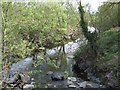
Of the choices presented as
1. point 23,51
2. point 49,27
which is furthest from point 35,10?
point 23,51

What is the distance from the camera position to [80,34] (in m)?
4.33

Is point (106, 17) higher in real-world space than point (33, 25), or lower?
higher

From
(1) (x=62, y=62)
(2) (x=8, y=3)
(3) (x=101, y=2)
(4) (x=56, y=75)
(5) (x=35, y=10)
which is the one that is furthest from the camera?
(1) (x=62, y=62)

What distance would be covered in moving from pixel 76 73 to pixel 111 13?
1.02 m

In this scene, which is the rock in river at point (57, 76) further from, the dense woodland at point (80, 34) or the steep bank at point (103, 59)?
the steep bank at point (103, 59)

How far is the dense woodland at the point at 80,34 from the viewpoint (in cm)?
373

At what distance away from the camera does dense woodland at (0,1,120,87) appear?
147 inches

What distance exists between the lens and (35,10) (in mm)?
3459

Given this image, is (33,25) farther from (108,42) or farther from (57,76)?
(108,42)

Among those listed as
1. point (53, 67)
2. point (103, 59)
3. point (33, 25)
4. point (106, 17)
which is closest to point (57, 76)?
point (53, 67)

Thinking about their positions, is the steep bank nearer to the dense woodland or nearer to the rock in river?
the dense woodland

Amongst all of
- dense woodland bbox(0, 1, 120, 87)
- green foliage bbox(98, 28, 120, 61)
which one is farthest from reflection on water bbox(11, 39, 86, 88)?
green foliage bbox(98, 28, 120, 61)

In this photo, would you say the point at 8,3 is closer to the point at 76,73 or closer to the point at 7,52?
the point at 7,52

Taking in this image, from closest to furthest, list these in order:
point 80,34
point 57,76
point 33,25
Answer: point 33,25, point 57,76, point 80,34
